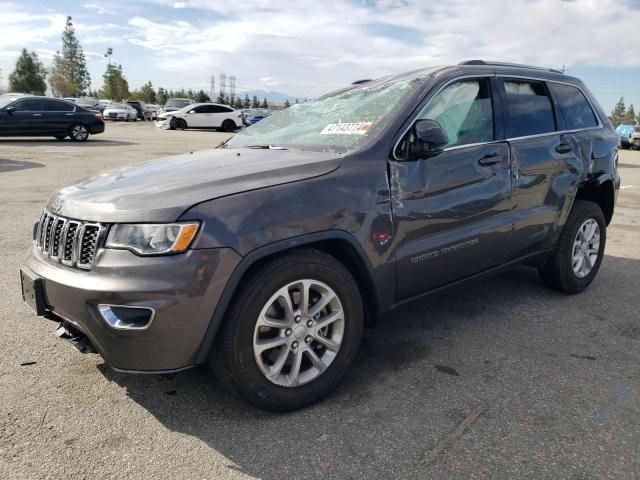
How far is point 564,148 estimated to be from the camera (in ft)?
13.4

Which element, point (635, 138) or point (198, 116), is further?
point (198, 116)

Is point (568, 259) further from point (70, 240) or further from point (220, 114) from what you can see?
point (220, 114)

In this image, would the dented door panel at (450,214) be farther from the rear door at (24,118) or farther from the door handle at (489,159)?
the rear door at (24,118)

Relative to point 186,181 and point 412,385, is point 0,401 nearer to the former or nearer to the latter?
point 186,181

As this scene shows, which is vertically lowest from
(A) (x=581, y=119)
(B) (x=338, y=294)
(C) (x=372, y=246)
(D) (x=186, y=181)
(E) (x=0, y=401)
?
(E) (x=0, y=401)

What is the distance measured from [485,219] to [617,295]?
1.87 meters

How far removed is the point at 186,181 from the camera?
261 cm

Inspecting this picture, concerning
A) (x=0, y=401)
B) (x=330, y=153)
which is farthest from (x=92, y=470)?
(x=330, y=153)

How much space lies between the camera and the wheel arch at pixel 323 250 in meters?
2.35

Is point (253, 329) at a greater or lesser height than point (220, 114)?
lesser

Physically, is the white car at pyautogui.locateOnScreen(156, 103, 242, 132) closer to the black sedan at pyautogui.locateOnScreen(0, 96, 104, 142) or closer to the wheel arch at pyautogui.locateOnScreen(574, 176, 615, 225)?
the black sedan at pyautogui.locateOnScreen(0, 96, 104, 142)

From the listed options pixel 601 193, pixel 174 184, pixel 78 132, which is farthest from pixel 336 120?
pixel 78 132

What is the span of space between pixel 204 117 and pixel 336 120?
89.2ft

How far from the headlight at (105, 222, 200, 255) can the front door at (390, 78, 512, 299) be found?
1165mm
